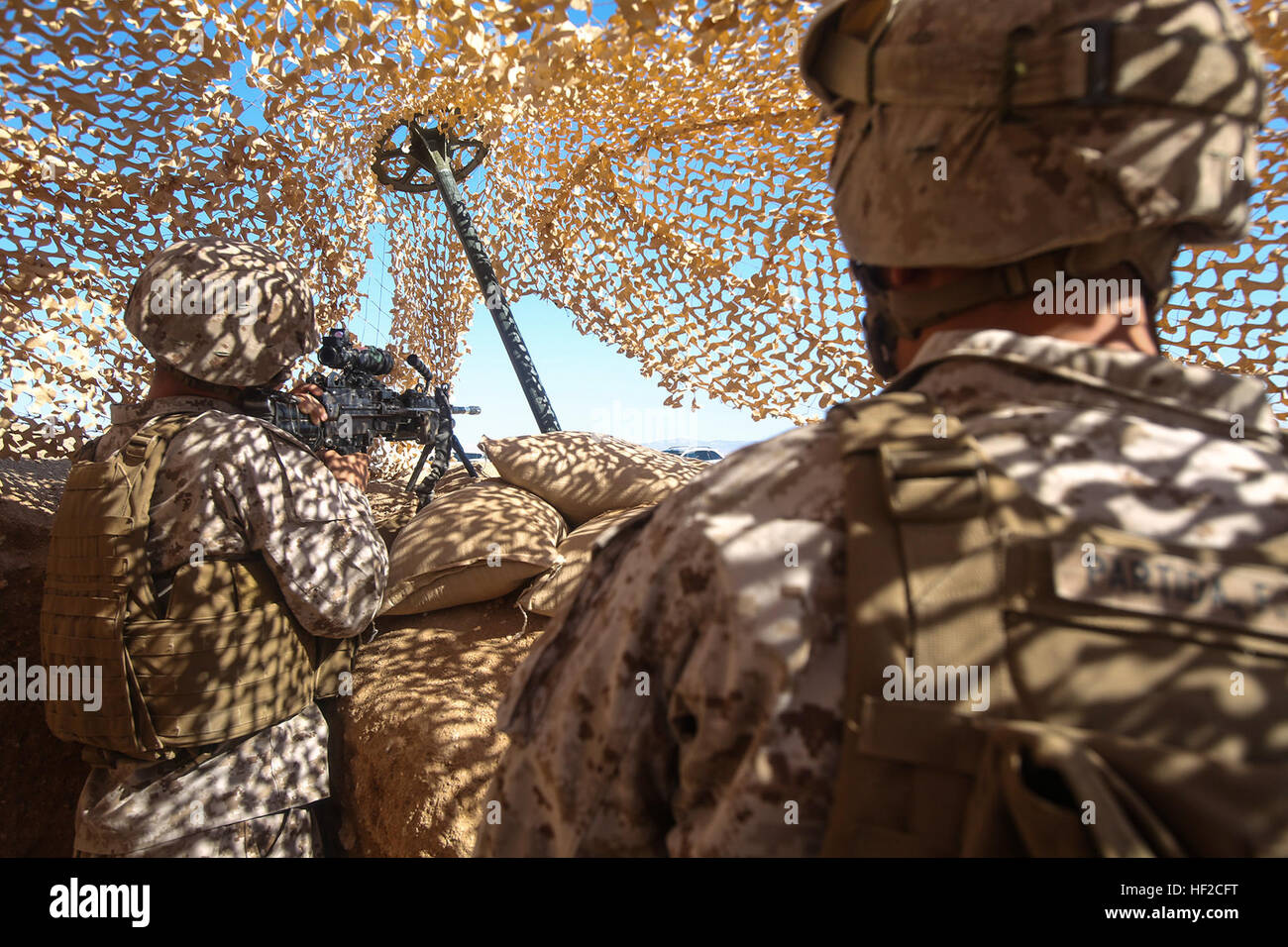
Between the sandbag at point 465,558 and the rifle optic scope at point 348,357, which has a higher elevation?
the rifle optic scope at point 348,357

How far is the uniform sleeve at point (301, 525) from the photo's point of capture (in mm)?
1423

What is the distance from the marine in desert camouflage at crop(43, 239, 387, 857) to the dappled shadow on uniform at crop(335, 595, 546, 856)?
0.17 meters

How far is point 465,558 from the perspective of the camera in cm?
228

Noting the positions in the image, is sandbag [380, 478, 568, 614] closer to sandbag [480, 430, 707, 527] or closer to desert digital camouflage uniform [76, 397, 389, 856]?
sandbag [480, 430, 707, 527]

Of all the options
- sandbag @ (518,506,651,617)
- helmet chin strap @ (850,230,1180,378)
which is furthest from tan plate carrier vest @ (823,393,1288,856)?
sandbag @ (518,506,651,617)

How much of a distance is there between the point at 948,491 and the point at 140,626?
1.55 meters

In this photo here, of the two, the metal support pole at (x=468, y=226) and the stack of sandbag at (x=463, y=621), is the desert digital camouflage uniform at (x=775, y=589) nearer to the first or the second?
the stack of sandbag at (x=463, y=621)

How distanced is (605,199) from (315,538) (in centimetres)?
175

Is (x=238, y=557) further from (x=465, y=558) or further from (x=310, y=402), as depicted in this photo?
(x=310, y=402)

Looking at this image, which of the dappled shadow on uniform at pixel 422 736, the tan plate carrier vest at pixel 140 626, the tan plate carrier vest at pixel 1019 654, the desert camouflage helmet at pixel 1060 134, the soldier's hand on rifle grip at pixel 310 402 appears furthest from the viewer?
the soldier's hand on rifle grip at pixel 310 402

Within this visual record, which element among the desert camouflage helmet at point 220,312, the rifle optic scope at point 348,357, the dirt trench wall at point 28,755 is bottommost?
the dirt trench wall at point 28,755

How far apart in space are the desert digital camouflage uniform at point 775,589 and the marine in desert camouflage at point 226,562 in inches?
39.2

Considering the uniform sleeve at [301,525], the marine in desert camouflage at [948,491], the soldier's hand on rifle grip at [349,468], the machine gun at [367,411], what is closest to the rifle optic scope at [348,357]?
the machine gun at [367,411]

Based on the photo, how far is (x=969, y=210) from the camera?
Answer: 68 cm
